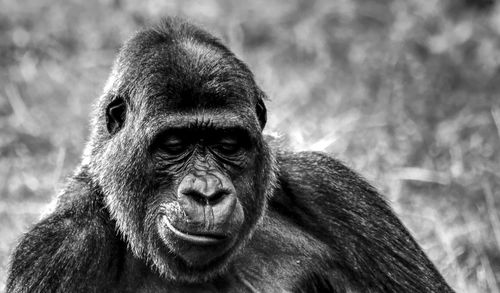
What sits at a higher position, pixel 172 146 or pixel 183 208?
pixel 172 146

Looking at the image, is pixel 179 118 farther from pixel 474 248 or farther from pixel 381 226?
pixel 474 248

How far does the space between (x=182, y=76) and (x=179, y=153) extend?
17.4 inches

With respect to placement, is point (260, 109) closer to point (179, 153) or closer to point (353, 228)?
point (179, 153)

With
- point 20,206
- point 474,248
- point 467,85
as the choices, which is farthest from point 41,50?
point 474,248

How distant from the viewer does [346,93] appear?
35.0 feet

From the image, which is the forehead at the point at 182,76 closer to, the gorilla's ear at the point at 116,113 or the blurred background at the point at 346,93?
the gorilla's ear at the point at 116,113

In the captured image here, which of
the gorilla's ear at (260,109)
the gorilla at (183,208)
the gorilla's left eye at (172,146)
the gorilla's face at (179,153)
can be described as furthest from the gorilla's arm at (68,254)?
the gorilla's ear at (260,109)

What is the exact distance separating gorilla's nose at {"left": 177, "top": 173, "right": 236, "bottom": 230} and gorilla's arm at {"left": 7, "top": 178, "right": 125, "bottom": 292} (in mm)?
670

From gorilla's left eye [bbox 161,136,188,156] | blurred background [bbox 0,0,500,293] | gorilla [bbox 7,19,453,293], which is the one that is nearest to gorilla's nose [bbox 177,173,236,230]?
gorilla [bbox 7,19,453,293]

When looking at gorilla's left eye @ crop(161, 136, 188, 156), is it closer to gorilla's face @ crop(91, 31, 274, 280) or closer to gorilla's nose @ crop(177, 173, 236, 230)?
gorilla's face @ crop(91, 31, 274, 280)

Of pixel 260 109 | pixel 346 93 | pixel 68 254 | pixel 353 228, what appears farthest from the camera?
pixel 346 93

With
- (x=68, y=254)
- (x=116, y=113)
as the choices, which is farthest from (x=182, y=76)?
(x=68, y=254)

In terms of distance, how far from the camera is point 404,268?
5.90m

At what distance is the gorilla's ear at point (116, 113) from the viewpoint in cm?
544
